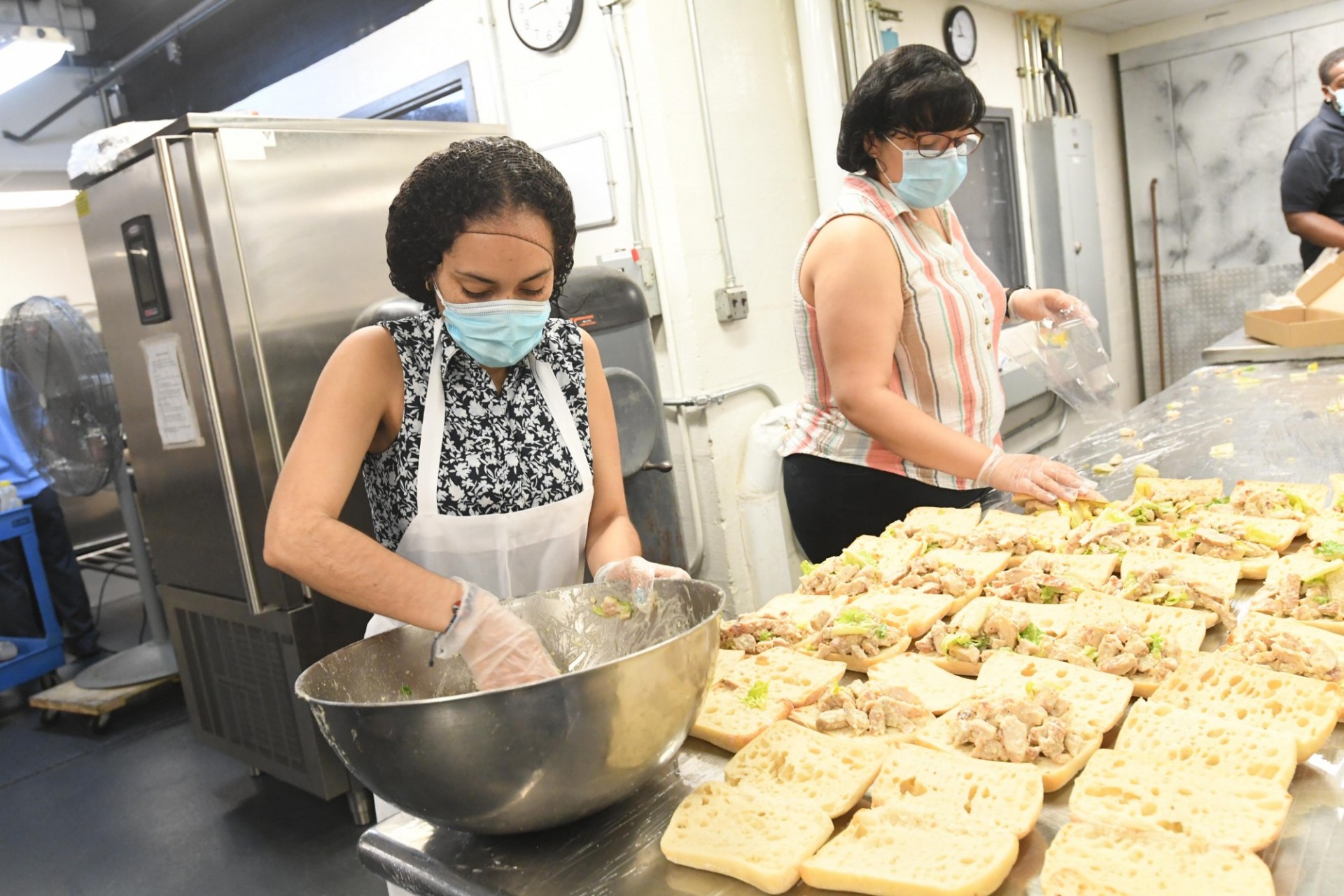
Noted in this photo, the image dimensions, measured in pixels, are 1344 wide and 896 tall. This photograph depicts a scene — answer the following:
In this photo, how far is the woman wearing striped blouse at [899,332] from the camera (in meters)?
2.10

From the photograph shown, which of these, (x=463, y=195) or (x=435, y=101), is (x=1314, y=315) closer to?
(x=463, y=195)

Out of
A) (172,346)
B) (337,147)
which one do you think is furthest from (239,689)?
(337,147)

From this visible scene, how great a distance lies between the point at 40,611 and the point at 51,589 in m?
0.59

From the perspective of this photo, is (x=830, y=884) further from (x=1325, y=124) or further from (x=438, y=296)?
(x=1325, y=124)

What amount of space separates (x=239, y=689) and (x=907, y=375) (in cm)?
277

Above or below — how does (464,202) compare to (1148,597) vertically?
above

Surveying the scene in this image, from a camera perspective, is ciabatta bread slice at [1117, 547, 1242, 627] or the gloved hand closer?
ciabatta bread slice at [1117, 547, 1242, 627]

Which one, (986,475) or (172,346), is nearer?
(986,475)

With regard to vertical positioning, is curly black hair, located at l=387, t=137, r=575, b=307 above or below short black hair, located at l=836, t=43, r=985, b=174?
below

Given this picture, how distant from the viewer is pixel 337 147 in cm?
337

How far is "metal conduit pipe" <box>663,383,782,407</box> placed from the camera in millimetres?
4105

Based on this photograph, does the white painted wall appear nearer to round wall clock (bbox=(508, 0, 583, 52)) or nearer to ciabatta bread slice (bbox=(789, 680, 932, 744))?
round wall clock (bbox=(508, 0, 583, 52))

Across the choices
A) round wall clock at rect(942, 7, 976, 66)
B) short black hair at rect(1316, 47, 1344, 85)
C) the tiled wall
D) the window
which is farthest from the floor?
the tiled wall

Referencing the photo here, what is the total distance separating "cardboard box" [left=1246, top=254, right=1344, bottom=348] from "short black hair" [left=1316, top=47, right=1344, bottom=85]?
141cm
